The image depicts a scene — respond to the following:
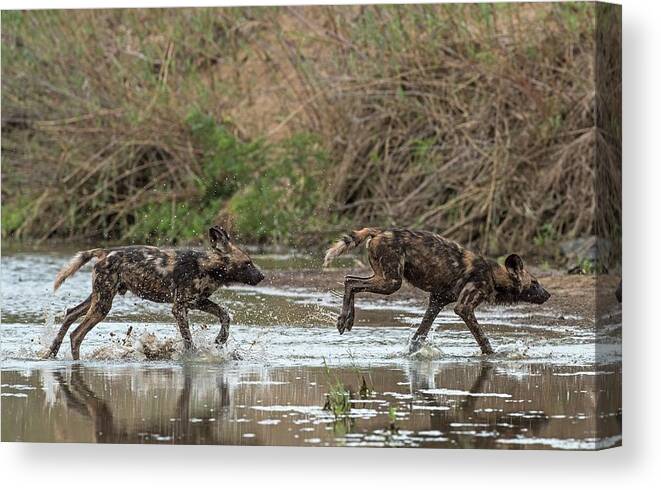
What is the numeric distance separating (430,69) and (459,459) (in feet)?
21.1

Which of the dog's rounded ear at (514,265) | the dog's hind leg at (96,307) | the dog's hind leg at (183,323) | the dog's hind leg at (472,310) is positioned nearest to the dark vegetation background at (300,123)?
the dog's rounded ear at (514,265)

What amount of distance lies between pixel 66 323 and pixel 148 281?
25.6 inches

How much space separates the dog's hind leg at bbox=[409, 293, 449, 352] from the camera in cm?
1056

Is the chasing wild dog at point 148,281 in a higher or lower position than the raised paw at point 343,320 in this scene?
higher

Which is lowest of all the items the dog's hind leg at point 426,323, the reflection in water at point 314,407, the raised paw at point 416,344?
the reflection in water at point 314,407

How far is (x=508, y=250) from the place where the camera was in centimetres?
1387

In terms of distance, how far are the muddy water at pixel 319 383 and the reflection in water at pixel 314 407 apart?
11 mm

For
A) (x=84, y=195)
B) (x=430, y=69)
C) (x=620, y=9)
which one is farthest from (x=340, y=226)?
(x=620, y=9)

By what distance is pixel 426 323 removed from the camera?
34.9 ft

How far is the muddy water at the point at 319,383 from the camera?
8.71 meters

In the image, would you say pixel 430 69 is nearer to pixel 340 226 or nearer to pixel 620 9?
pixel 340 226

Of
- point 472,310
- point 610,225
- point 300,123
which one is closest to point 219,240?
point 472,310

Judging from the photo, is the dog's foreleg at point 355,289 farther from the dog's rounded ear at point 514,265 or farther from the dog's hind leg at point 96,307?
the dog's hind leg at point 96,307

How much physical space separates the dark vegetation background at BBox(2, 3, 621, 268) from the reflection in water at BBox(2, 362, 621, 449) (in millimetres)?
4013
